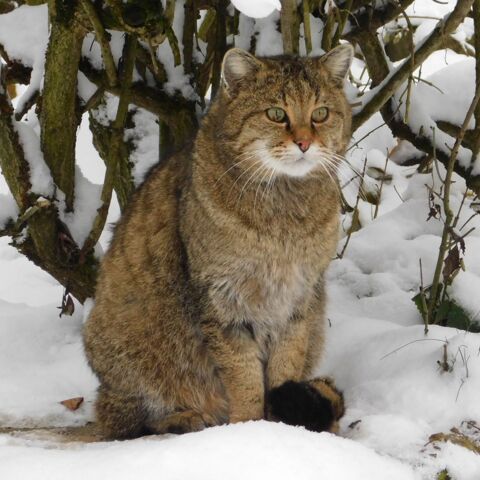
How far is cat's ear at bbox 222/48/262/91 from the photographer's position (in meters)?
2.89

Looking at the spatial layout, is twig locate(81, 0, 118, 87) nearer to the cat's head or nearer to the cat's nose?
the cat's head

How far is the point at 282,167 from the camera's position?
9.31ft

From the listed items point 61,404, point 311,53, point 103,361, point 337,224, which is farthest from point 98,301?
point 311,53

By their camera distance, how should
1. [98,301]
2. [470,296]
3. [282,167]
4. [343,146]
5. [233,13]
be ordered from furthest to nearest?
1. [233,13]
2. [470,296]
3. [98,301]
4. [343,146]
5. [282,167]

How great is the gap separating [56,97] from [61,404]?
4.43ft

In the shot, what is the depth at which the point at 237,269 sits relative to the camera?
2.91m

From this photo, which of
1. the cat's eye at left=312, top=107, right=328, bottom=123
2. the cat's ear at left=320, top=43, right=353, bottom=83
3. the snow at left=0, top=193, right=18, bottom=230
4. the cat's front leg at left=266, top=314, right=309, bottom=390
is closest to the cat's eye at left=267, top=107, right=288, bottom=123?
the cat's eye at left=312, top=107, right=328, bottom=123

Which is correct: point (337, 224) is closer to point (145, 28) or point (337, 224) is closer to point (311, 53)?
point (311, 53)

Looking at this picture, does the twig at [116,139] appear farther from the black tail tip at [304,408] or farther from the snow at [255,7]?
the black tail tip at [304,408]

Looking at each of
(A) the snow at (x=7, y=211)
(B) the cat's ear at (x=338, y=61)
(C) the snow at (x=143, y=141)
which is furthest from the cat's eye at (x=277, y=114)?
(A) the snow at (x=7, y=211)

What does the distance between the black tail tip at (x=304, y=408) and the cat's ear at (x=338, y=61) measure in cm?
113

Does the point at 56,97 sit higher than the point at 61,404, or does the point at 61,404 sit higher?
the point at 56,97

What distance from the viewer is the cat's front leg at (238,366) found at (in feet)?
9.73

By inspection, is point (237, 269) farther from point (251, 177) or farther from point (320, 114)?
point (320, 114)
